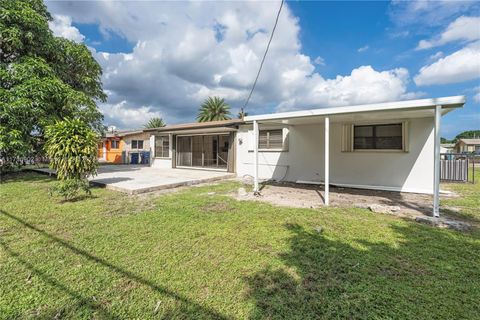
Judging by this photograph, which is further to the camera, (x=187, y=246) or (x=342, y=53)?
(x=342, y=53)

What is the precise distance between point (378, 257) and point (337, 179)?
622cm

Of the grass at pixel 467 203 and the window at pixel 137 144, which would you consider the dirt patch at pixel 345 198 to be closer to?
the grass at pixel 467 203

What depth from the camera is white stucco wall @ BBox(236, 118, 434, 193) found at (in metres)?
7.70

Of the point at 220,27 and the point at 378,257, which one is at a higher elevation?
the point at 220,27

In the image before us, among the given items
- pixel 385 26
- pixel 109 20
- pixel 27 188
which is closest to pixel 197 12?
pixel 109 20

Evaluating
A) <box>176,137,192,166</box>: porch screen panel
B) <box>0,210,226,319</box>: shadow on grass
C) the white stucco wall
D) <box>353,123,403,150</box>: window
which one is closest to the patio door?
<box>176,137,192,166</box>: porch screen panel

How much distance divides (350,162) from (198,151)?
985 centimetres

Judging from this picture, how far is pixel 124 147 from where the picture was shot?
83.5ft

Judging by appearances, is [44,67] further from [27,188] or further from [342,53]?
[342,53]

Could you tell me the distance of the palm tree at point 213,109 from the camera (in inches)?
1500

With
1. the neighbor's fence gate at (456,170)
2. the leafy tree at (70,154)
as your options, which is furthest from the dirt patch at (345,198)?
the leafy tree at (70,154)

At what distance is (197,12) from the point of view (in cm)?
974

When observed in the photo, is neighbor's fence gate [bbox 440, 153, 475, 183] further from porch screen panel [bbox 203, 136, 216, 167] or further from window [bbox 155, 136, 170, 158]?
window [bbox 155, 136, 170, 158]

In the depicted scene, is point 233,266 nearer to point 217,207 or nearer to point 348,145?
point 217,207
